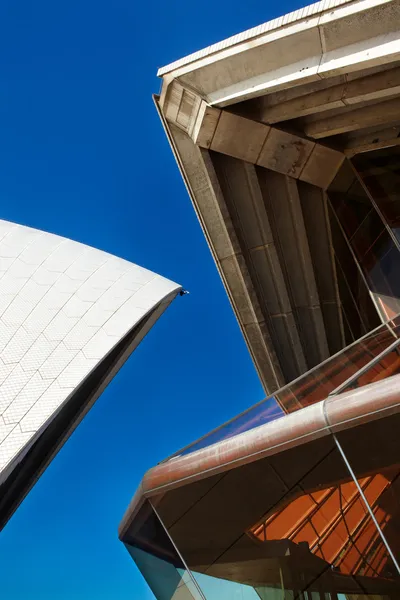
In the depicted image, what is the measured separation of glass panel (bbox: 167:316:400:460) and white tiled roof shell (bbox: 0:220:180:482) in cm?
507

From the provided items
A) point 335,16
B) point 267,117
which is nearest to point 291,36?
point 335,16

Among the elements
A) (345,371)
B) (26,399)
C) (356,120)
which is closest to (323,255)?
(356,120)

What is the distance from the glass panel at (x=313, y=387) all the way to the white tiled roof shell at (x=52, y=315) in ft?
16.6

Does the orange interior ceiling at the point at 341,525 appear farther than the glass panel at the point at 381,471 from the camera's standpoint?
Yes

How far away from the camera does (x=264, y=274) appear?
1135 centimetres

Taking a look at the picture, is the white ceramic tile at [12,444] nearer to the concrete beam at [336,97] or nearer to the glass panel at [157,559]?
the glass panel at [157,559]

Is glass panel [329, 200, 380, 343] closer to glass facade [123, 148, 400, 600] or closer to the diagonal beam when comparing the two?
the diagonal beam

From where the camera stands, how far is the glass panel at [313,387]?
16.5ft

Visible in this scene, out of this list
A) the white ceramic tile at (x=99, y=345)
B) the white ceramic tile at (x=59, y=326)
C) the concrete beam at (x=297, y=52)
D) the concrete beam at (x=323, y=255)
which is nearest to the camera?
the concrete beam at (x=297, y=52)

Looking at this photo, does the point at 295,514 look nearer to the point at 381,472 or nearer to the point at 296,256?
the point at 381,472

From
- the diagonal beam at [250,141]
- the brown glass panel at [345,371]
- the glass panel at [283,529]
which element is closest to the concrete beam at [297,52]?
the diagonal beam at [250,141]

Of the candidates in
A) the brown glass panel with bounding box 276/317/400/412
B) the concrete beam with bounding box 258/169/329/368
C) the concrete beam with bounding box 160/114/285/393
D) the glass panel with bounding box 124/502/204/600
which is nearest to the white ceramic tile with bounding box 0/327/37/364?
the concrete beam with bounding box 160/114/285/393

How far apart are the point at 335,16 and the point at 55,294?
9.95 meters

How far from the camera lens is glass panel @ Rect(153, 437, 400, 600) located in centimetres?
444
